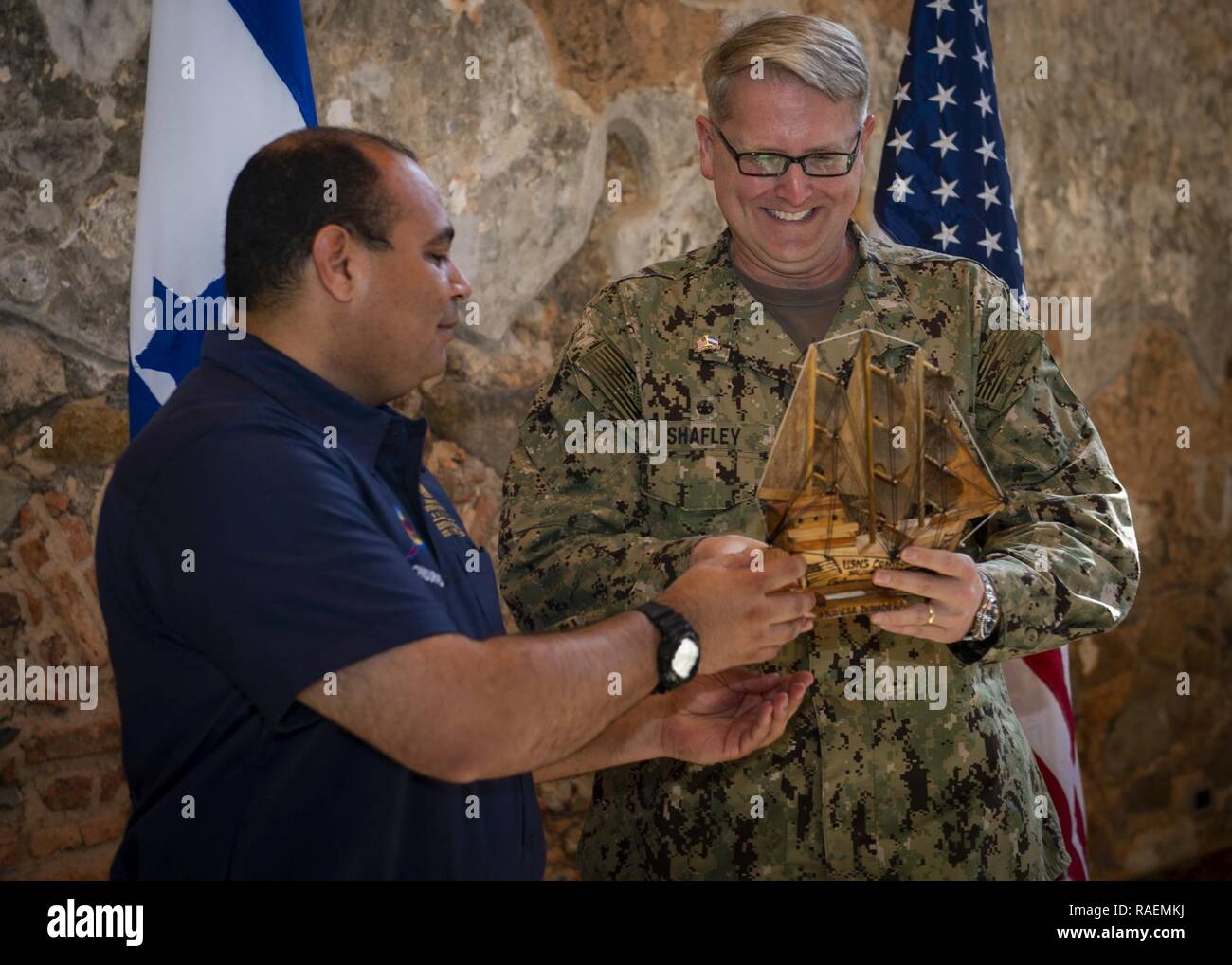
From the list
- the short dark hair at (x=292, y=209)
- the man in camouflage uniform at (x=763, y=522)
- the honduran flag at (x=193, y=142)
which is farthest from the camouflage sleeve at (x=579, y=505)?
the honduran flag at (x=193, y=142)

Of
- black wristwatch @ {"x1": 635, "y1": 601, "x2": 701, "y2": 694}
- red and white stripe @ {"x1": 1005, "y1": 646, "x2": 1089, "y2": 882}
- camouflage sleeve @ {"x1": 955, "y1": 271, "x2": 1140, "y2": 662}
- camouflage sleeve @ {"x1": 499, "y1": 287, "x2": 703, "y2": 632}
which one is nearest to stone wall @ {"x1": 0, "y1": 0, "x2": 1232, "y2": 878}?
camouflage sleeve @ {"x1": 499, "y1": 287, "x2": 703, "y2": 632}

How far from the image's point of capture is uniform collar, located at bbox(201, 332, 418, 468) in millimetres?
1354

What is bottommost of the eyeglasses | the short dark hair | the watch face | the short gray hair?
the watch face

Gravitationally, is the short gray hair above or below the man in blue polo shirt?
above

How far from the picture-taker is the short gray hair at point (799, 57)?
182cm

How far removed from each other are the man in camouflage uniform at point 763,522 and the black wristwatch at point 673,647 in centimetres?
28

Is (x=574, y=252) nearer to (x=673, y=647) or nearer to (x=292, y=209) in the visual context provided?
(x=292, y=209)

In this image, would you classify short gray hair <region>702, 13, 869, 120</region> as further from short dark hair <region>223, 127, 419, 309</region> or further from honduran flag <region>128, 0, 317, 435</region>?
honduran flag <region>128, 0, 317, 435</region>

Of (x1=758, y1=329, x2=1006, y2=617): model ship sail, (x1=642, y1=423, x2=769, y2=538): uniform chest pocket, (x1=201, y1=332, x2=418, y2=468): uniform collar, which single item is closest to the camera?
(x1=201, y1=332, x2=418, y2=468): uniform collar

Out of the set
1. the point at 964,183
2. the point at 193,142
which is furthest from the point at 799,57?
the point at 964,183

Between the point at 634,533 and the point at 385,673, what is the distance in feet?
2.21

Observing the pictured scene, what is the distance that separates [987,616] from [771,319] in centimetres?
57

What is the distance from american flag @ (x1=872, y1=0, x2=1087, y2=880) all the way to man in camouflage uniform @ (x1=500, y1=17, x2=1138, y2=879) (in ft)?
2.66

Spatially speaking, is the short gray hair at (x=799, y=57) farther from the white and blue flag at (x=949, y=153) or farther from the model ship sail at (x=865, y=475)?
the white and blue flag at (x=949, y=153)
